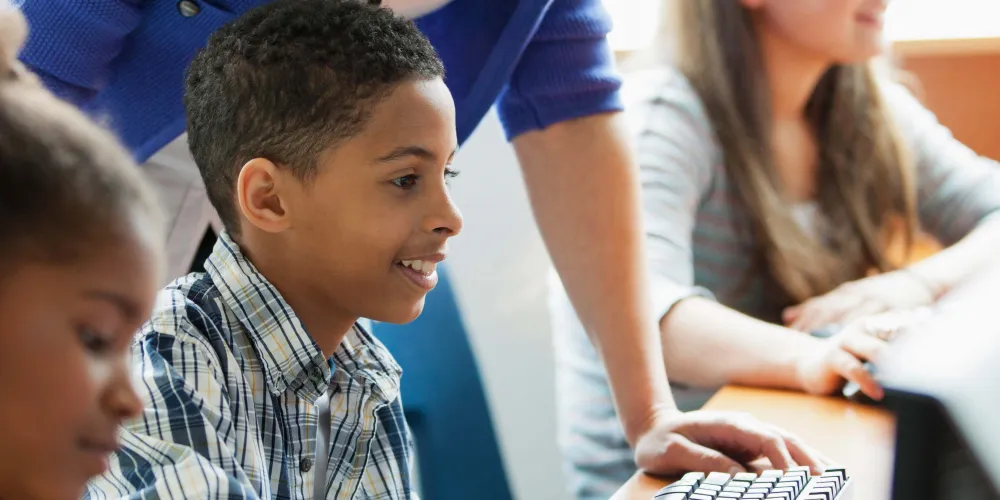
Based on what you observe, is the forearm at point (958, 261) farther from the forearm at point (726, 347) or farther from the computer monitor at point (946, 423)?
the computer monitor at point (946, 423)

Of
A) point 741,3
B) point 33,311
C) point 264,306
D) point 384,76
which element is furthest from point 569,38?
point 33,311

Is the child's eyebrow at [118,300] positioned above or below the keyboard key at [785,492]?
above

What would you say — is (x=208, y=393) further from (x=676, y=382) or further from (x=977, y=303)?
(x=676, y=382)

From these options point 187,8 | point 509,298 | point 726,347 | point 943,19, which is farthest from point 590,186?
point 943,19

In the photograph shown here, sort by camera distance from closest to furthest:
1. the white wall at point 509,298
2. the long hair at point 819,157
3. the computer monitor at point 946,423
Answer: the computer monitor at point 946,423, the long hair at point 819,157, the white wall at point 509,298

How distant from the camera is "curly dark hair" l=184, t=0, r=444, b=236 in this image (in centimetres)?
72

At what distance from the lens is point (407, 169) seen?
74 centimetres

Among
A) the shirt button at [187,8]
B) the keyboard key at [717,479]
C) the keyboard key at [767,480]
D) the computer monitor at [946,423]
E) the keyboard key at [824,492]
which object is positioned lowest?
the keyboard key at [824,492]

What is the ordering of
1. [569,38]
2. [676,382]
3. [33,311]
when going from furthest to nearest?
[676,382] < [569,38] < [33,311]

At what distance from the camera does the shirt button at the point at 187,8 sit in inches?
30.8

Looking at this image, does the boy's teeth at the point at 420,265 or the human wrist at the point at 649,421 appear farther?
the human wrist at the point at 649,421

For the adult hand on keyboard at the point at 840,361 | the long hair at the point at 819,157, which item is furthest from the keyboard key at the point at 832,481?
the long hair at the point at 819,157

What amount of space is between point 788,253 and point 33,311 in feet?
3.61

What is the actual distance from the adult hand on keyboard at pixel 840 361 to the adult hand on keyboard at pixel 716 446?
0.71 feet
